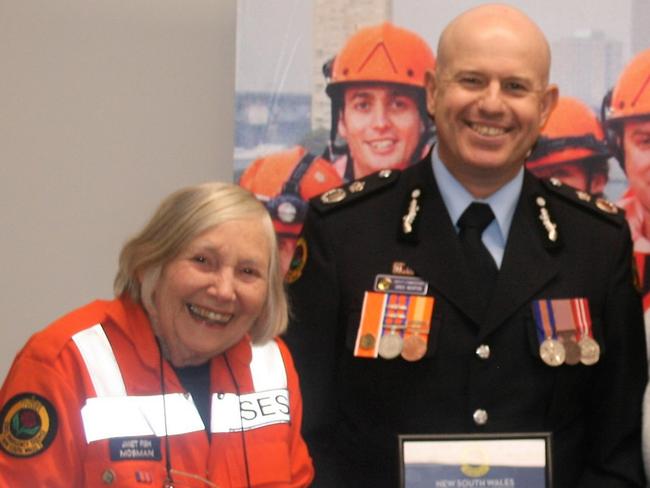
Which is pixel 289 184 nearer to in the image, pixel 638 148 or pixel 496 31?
pixel 496 31

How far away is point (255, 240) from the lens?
1845 mm

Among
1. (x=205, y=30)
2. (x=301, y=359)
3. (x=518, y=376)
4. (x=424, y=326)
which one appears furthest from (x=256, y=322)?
(x=205, y=30)

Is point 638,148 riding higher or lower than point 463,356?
higher

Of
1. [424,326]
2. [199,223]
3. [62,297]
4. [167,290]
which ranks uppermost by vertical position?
[199,223]

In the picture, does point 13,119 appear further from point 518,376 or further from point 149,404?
point 518,376

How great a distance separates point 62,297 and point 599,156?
141 cm

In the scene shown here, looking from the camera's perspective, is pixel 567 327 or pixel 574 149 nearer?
pixel 567 327

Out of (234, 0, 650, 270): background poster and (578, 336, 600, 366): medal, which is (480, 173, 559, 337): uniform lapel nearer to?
(578, 336, 600, 366): medal

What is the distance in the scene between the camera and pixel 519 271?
213 cm

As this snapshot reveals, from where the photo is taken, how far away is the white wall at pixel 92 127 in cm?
274

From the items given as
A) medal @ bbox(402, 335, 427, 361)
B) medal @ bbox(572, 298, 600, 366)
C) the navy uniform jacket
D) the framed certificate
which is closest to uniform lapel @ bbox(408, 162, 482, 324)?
the navy uniform jacket

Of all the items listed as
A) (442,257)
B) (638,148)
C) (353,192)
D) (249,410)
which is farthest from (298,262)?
(638,148)

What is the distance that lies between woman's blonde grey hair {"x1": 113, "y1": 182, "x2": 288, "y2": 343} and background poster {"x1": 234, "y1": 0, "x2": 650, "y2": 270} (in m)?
0.73

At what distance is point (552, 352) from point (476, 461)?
0.39m
